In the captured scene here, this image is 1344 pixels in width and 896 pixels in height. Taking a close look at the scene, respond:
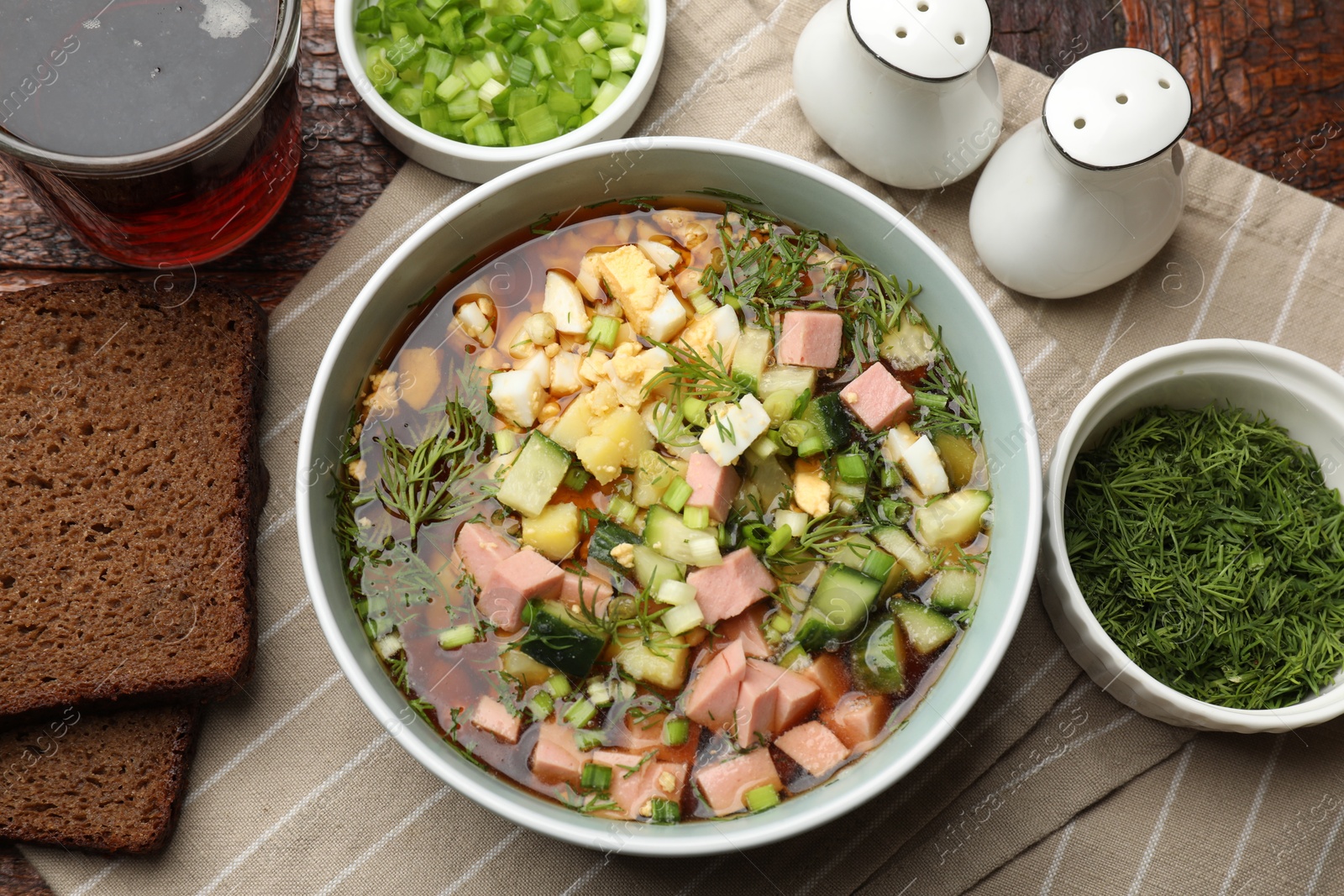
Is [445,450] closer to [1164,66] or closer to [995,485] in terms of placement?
[995,485]

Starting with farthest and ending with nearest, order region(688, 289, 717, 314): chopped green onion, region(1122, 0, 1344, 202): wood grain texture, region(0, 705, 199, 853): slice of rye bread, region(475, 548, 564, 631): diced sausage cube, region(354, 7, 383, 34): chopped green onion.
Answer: region(1122, 0, 1344, 202): wood grain texture < region(354, 7, 383, 34): chopped green onion < region(0, 705, 199, 853): slice of rye bread < region(688, 289, 717, 314): chopped green onion < region(475, 548, 564, 631): diced sausage cube

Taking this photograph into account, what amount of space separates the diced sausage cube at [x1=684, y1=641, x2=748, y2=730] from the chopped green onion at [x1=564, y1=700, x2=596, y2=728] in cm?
20

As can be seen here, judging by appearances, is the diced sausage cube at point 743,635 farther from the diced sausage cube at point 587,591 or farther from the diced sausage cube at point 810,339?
the diced sausage cube at point 810,339

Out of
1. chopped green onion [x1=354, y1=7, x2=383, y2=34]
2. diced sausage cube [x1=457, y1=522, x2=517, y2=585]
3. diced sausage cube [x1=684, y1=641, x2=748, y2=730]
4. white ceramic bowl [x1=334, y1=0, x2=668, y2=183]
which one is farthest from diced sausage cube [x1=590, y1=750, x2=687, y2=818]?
chopped green onion [x1=354, y1=7, x2=383, y2=34]

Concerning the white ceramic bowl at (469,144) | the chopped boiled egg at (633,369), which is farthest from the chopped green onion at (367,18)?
the chopped boiled egg at (633,369)

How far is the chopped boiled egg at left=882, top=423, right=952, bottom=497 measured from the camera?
2053 millimetres

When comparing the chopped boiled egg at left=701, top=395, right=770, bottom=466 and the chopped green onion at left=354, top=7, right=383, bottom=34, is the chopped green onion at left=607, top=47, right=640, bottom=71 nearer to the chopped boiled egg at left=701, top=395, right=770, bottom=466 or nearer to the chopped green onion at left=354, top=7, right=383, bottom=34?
the chopped green onion at left=354, top=7, right=383, bottom=34

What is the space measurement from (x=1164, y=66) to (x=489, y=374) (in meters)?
1.54

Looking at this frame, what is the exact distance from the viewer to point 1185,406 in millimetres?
2318

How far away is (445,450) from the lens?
6.86ft

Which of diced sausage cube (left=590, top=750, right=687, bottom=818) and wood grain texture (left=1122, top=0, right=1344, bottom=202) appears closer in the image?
diced sausage cube (left=590, top=750, right=687, bottom=818)

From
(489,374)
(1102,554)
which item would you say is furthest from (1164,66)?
(489,374)

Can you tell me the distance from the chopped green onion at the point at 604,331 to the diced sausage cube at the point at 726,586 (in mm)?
529

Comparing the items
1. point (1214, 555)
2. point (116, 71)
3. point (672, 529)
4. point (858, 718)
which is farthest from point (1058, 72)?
point (116, 71)
